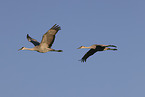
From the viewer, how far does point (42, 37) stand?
71.1ft

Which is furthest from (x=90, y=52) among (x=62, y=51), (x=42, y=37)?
(x=42, y=37)

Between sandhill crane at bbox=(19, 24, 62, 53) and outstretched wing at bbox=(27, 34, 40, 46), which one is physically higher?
outstretched wing at bbox=(27, 34, 40, 46)

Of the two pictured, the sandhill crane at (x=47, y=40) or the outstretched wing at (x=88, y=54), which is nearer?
the sandhill crane at (x=47, y=40)

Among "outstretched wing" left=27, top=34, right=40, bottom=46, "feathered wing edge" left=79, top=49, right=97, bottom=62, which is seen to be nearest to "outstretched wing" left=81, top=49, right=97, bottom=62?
"feathered wing edge" left=79, top=49, right=97, bottom=62

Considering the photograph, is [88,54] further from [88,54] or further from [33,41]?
[33,41]

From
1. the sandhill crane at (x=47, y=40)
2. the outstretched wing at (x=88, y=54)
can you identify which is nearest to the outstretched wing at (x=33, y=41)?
the sandhill crane at (x=47, y=40)

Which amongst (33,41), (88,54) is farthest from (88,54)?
(33,41)

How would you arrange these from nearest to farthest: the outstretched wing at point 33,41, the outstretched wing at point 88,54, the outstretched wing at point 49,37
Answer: the outstretched wing at point 49,37 < the outstretched wing at point 33,41 < the outstretched wing at point 88,54

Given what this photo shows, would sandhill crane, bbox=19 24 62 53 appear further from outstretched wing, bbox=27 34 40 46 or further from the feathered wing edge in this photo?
the feathered wing edge

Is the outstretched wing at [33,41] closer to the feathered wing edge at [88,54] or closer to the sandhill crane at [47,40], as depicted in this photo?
the sandhill crane at [47,40]

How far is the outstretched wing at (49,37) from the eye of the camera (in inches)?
840

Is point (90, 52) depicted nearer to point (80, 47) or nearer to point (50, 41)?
point (80, 47)

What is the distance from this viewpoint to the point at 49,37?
21703 mm

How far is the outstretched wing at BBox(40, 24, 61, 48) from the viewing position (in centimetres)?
2134
